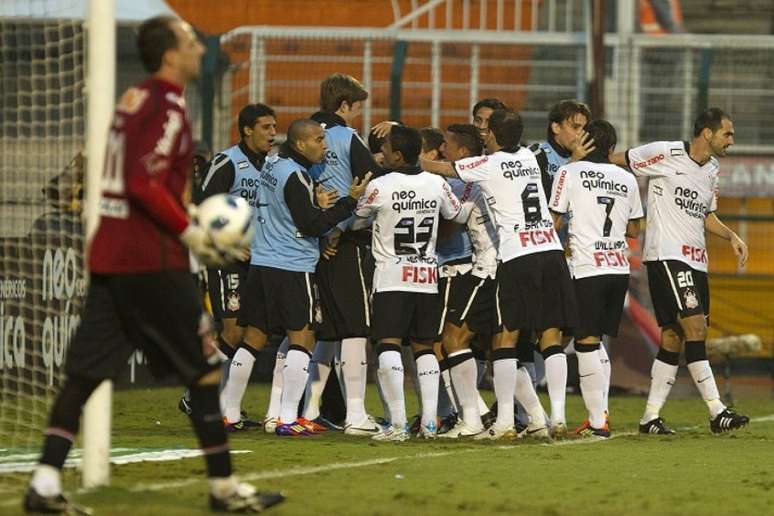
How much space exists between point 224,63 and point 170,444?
774cm

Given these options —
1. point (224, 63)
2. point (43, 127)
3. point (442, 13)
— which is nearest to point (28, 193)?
point (43, 127)

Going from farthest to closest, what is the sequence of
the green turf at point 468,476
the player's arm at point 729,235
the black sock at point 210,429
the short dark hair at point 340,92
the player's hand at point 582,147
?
the player's arm at point 729,235 → the short dark hair at point 340,92 → the player's hand at point 582,147 → the green turf at point 468,476 → the black sock at point 210,429

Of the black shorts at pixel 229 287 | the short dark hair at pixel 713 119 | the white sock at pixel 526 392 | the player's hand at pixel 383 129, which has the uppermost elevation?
the short dark hair at pixel 713 119

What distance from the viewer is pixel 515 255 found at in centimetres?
1016

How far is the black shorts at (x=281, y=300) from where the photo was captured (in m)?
10.4

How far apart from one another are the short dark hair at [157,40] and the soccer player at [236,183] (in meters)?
4.26

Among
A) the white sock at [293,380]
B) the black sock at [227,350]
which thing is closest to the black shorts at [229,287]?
the black sock at [227,350]

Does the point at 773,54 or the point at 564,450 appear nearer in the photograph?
the point at 564,450

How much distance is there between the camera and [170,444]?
957 cm

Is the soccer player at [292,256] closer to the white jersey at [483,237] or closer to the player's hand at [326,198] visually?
the player's hand at [326,198]

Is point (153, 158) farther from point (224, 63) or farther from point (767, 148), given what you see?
point (767, 148)

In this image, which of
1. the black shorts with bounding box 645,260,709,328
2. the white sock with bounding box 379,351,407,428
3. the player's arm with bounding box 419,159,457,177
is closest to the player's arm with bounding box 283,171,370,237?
the player's arm with bounding box 419,159,457,177

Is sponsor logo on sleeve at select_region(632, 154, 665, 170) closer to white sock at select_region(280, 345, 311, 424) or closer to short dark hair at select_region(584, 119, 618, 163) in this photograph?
short dark hair at select_region(584, 119, 618, 163)

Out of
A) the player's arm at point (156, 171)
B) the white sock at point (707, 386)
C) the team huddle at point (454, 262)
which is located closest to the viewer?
the player's arm at point (156, 171)
